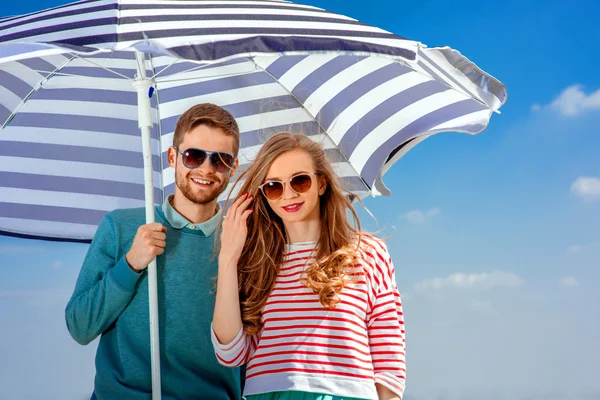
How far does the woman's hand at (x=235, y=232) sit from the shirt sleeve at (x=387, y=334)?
61 cm

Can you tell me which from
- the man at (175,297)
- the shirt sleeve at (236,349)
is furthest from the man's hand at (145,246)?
the shirt sleeve at (236,349)

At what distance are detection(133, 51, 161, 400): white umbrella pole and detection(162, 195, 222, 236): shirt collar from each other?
0.39 ft

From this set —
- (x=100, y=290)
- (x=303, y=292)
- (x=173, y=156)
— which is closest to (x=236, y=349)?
(x=303, y=292)

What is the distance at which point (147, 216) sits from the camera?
339 cm

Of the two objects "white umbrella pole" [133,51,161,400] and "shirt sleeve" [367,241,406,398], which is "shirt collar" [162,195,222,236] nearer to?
"white umbrella pole" [133,51,161,400]

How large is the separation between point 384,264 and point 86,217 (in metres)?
2.52

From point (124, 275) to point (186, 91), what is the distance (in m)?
1.47

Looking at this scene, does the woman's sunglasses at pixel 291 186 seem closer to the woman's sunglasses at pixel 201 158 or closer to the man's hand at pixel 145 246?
the woman's sunglasses at pixel 201 158

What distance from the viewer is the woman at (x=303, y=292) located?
2.88 m

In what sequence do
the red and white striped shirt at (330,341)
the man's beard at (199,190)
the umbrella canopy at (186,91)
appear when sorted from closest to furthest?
1. the umbrella canopy at (186,91)
2. the red and white striped shirt at (330,341)
3. the man's beard at (199,190)

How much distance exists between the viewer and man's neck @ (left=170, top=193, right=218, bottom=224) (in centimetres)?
345

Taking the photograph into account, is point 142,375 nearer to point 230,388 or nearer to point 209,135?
point 230,388

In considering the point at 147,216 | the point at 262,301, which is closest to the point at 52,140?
the point at 147,216

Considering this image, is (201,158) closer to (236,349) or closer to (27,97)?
(236,349)
